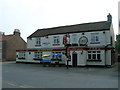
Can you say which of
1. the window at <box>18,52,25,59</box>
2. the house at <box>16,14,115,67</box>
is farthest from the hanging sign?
the window at <box>18,52,25,59</box>

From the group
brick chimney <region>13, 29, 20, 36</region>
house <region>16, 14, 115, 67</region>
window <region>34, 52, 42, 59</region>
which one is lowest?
window <region>34, 52, 42, 59</region>

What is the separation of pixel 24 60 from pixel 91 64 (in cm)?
1742

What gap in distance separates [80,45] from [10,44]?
26.3 meters

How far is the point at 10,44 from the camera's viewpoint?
1815 inches

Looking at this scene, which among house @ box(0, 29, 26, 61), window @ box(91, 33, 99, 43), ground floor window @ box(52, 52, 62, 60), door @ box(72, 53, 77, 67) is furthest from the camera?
house @ box(0, 29, 26, 61)

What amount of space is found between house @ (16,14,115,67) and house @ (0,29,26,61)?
13.0 meters

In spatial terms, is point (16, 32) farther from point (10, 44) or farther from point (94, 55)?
point (94, 55)

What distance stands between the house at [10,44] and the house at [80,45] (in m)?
13.0

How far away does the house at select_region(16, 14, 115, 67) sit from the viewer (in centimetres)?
2628

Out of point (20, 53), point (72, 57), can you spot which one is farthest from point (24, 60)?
point (72, 57)

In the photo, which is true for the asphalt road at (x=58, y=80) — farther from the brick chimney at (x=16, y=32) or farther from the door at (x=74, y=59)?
the brick chimney at (x=16, y=32)

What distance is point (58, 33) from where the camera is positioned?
32000mm

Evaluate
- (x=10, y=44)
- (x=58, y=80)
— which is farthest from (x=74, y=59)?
(x=10, y=44)

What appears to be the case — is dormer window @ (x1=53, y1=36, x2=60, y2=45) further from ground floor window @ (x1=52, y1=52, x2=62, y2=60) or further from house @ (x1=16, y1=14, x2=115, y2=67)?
ground floor window @ (x1=52, y1=52, x2=62, y2=60)
